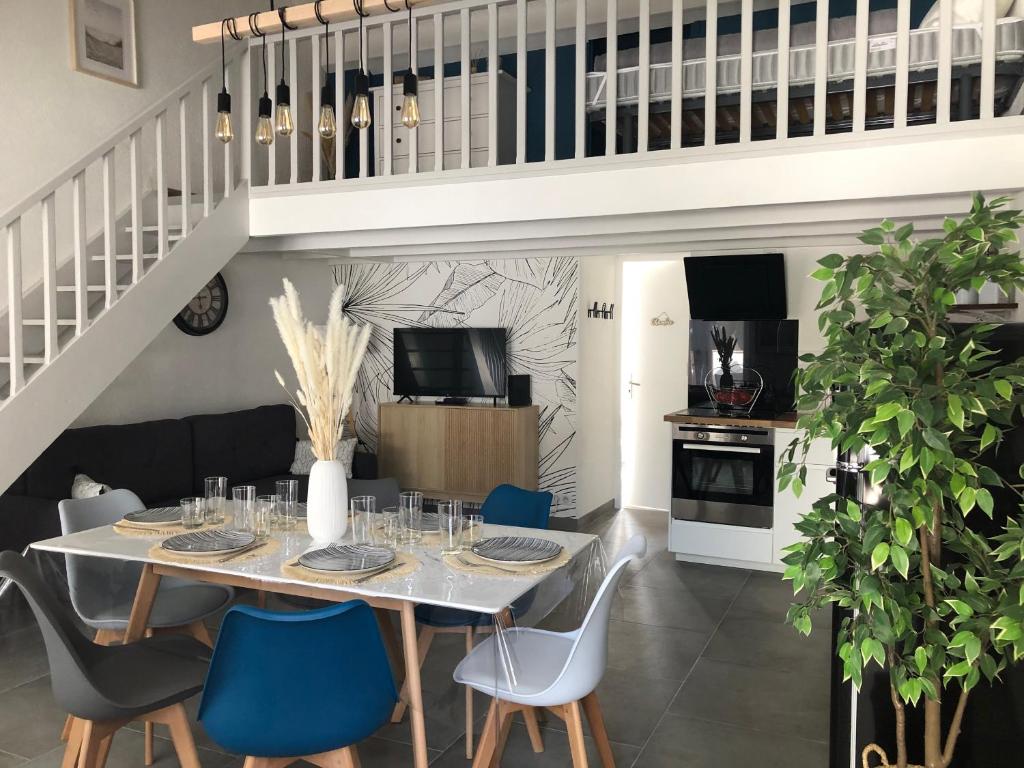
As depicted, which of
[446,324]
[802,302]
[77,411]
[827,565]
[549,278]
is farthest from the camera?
[446,324]

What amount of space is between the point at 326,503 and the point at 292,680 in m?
0.94

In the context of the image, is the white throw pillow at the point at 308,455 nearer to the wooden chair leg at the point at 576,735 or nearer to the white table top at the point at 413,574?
the white table top at the point at 413,574

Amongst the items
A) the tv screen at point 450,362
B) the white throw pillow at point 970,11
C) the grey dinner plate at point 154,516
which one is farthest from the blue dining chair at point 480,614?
the tv screen at point 450,362

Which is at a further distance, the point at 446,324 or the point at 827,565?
the point at 446,324

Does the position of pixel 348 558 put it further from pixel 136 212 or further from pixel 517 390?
pixel 517 390

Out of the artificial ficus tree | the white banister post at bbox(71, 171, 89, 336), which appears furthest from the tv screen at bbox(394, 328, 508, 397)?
the artificial ficus tree

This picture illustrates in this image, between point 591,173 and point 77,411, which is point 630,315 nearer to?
point 591,173

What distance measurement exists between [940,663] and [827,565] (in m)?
0.32

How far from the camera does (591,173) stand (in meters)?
3.96

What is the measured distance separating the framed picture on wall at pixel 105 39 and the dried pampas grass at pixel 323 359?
11.6ft

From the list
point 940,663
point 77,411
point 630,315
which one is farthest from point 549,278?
point 940,663

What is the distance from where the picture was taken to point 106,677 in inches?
93.3

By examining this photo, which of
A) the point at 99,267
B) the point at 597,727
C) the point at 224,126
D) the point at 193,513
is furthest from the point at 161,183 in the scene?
the point at 597,727

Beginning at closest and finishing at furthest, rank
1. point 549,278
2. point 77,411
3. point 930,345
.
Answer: point 930,345 < point 77,411 < point 549,278
